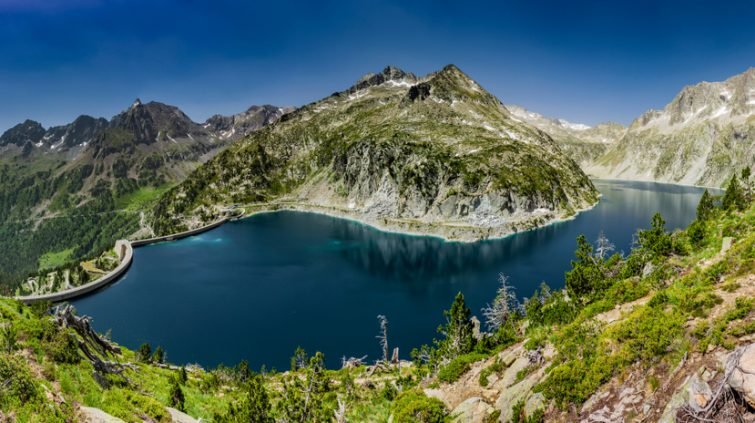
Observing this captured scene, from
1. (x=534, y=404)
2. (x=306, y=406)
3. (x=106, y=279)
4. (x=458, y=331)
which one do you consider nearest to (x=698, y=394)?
(x=534, y=404)

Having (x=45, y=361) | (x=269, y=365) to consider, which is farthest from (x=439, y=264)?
(x=45, y=361)

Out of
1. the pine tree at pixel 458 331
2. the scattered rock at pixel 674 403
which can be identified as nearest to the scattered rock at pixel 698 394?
the scattered rock at pixel 674 403

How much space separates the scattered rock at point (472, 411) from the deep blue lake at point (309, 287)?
1759 inches

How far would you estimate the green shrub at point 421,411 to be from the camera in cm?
2138

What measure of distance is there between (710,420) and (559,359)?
9.70m

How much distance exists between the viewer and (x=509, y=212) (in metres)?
177

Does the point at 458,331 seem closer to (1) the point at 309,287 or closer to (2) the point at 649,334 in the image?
(2) the point at 649,334

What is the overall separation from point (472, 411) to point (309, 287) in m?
83.0

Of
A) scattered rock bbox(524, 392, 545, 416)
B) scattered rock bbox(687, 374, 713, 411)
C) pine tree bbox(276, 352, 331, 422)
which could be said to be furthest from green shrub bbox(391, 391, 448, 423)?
scattered rock bbox(687, 374, 713, 411)

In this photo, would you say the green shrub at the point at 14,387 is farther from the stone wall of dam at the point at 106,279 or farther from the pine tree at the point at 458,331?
the stone wall of dam at the point at 106,279

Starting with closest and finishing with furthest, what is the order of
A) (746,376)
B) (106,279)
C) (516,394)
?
(746,376), (516,394), (106,279)

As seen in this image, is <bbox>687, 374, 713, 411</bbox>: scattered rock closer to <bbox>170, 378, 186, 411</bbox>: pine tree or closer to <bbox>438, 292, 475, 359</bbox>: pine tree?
<bbox>438, 292, 475, 359</bbox>: pine tree

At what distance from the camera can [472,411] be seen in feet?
69.3

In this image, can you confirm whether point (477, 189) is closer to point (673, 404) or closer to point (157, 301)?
point (157, 301)
